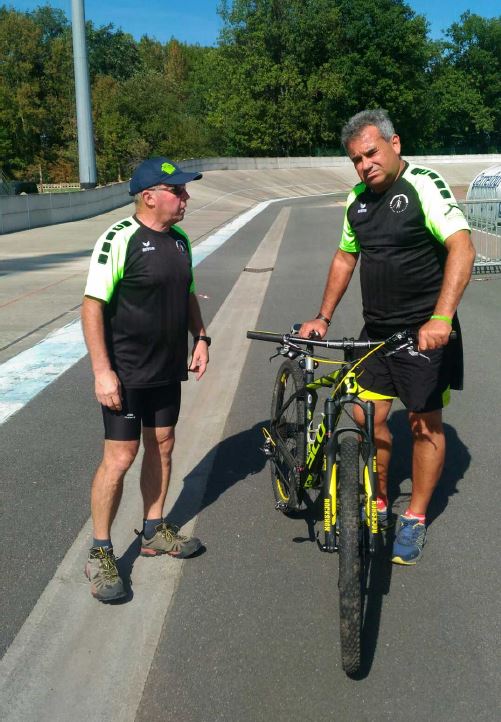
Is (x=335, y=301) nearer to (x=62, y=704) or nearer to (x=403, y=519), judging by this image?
(x=403, y=519)

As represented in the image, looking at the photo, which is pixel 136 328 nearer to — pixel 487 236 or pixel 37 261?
pixel 487 236

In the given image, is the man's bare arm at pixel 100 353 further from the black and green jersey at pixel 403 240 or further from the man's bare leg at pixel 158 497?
the black and green jersey at pixel 403 240

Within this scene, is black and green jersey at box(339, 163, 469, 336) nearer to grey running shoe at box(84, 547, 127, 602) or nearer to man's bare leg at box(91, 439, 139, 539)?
man's bare leg at box(91, 439, 139, 539)

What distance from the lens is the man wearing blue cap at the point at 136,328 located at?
139 inches

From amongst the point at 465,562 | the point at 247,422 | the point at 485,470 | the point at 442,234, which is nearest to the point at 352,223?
the point at 442,234

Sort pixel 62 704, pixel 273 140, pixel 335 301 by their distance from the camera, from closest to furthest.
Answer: pixel 62 704 → pixel 335 301 → pixel 273 140

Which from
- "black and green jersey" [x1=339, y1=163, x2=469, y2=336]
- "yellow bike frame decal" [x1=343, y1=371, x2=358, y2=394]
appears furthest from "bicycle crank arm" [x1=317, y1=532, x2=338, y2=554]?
"black and green jersey" [x1=339, y1=163, x2=469, y2=336]

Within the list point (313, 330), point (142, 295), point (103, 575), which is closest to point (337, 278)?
point (313, 330)

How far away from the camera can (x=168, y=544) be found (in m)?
3.99

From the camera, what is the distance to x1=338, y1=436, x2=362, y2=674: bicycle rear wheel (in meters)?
2.97

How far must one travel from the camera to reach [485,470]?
5090 millimetres

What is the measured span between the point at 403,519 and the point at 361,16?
87760 millimetres

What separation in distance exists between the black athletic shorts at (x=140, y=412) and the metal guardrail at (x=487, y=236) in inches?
440

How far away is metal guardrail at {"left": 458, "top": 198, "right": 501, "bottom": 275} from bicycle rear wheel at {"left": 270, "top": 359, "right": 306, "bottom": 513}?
34.2ft
